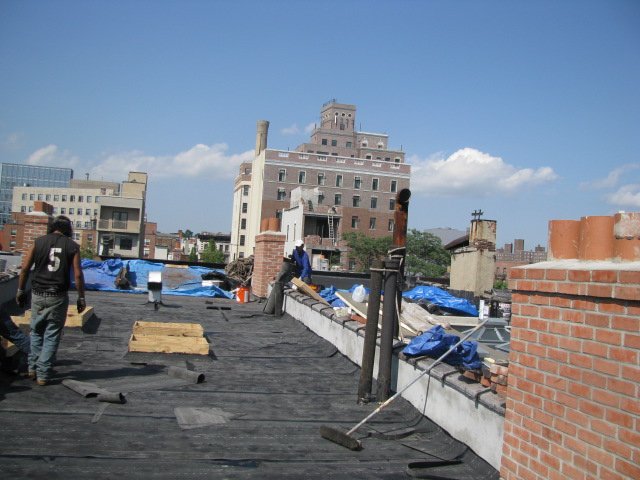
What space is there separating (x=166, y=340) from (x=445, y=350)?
4048 mm

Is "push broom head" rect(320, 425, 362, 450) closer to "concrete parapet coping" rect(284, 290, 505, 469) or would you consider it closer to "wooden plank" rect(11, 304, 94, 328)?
"concrete parapet coping" rect(284, 290, 505, 469)

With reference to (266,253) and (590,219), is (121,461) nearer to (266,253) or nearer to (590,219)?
(590,219)

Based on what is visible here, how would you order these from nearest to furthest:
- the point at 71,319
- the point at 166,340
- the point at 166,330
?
the point at 166,340 → the point at 166,330 → the point at 71,319

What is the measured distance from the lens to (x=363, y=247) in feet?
245

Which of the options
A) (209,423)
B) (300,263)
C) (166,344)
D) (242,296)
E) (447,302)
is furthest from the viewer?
(447,302)

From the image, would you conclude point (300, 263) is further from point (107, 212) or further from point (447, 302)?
point (107, 212)

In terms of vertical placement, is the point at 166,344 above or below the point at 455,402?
below

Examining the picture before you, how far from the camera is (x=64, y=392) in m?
6.30

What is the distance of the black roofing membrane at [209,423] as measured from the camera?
460 centimetres

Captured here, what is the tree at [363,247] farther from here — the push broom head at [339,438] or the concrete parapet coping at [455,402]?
the push broom head at [339,438]

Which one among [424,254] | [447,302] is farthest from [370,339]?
[424,254]

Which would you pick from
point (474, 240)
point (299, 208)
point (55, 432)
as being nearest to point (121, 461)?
point (55, 432)

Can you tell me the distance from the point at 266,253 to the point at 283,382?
854 centimetres

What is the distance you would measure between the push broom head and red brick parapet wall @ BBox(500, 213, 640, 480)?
138 centimetres
